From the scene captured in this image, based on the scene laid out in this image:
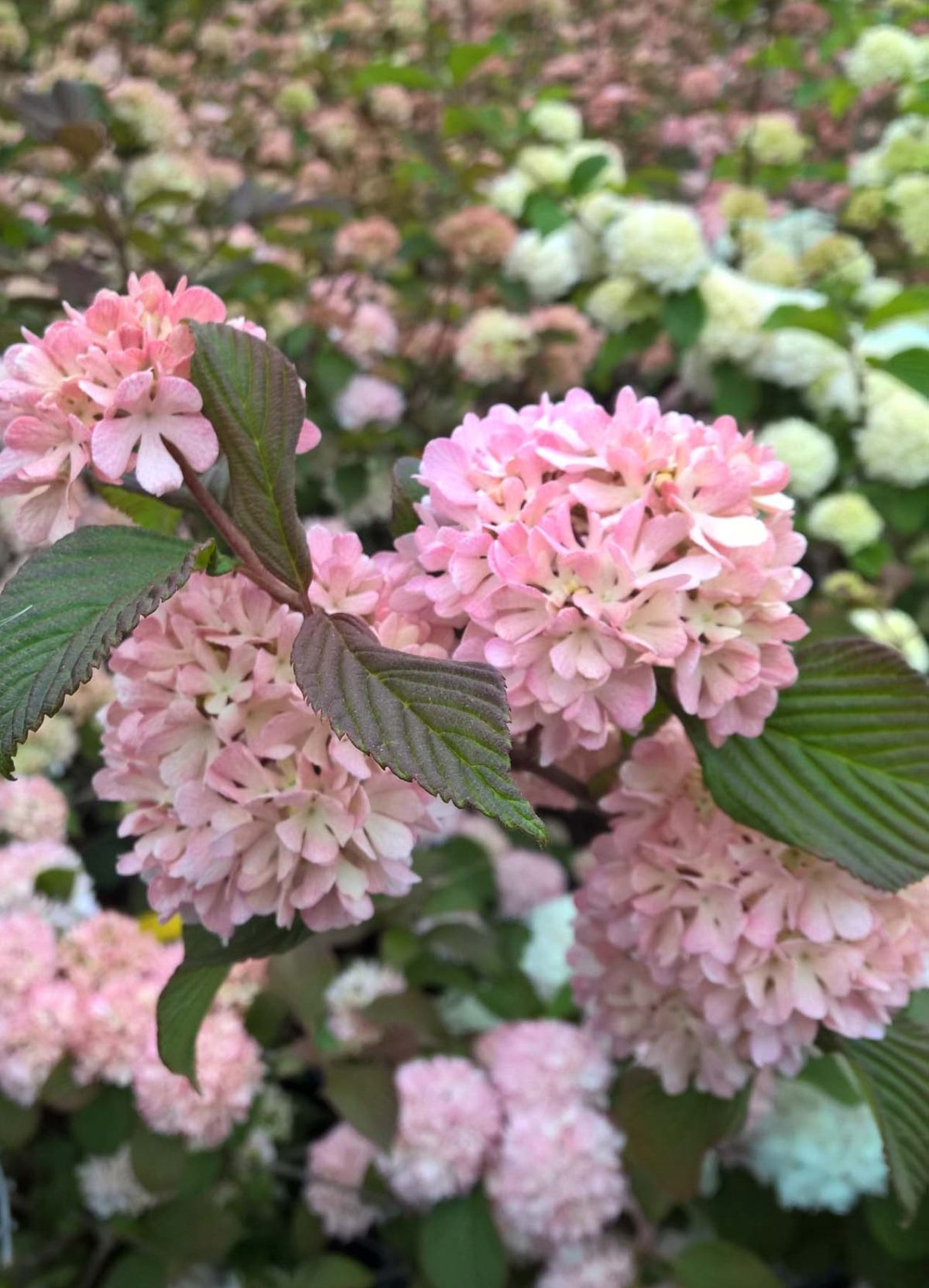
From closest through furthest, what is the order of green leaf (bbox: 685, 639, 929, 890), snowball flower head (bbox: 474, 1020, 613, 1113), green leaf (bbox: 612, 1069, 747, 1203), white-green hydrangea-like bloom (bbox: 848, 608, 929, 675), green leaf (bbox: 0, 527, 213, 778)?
green leaf (bbox: 0, 527, 213, 778) → green leaf (bbox: 685, 639, 929, 890) → green leaf (bbox: 612, 1069, 747, 1203) → snowball flower head (bbox: 474, 1020, 613, 1113) → white-green hydrangea-like bloom (bbox: 848, 608, 929, 675)

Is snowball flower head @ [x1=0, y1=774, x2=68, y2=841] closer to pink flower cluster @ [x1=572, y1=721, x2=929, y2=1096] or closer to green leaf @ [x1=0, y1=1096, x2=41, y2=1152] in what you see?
green leaf @ [x1=0, y1=1096, x2=41, y2=1152]

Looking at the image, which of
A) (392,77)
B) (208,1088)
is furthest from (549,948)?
(392,77)

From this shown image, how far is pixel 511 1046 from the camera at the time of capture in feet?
3.34

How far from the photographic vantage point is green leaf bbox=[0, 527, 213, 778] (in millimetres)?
351

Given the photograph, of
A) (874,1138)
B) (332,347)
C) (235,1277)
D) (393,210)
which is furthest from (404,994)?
(393,210)

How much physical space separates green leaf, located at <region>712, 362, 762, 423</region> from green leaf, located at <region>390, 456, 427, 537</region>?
36.8 inches

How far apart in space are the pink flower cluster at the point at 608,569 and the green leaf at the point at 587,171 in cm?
109

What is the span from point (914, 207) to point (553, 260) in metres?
0.51

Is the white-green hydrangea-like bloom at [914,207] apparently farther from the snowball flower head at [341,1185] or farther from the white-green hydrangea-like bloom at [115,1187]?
the white-green hydrangea-like bloom at [115,1187]

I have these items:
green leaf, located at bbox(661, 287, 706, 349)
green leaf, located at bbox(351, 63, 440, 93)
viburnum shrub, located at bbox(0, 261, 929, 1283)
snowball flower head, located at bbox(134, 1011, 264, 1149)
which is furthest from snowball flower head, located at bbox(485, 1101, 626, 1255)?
green leaf, located at bbox(351, 63, 440, 93)

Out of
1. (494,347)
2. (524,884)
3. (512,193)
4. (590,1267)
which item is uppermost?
(512,193)

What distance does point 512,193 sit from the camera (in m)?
1.58

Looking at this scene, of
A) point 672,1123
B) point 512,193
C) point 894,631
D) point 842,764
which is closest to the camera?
point 842,764

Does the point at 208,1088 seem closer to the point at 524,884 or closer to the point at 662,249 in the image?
the point at 524,884
